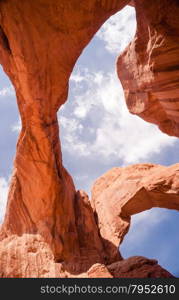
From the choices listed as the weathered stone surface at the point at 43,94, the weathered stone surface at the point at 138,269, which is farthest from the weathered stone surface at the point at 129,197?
the weathered stone surface at the point at 43,94

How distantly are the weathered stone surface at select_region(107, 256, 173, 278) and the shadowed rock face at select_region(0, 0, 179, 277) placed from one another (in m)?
0.07

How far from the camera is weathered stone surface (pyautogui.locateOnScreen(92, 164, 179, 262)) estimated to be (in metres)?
14.1

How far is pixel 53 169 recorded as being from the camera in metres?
12.0

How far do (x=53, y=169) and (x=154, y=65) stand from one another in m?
4.96

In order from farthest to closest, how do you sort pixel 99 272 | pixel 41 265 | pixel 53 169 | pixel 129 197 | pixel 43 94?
pixel 129 197
pixel 53 169
pixel 41 265
pixel 43 94
pixel 99 272

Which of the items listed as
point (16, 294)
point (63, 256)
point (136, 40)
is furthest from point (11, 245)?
point (136, 40)

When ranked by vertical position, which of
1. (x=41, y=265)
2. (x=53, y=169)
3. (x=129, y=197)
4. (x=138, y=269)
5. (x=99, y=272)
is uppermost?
(x=53, y=169)

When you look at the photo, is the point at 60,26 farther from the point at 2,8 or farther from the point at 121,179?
the point at 121,179

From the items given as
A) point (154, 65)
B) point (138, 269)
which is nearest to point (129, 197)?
point (138, 269)

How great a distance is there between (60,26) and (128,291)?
7.39 metres

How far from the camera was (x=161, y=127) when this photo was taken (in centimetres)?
1389

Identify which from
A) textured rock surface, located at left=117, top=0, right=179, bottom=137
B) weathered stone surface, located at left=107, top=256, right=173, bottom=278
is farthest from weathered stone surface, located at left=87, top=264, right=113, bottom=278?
textured rock surface, located at left=117, top=0, right=179, bottom=137

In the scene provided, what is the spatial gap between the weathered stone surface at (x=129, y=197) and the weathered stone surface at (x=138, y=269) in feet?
5.76

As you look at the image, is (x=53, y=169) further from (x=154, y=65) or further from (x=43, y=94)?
(x=154, y=65)
